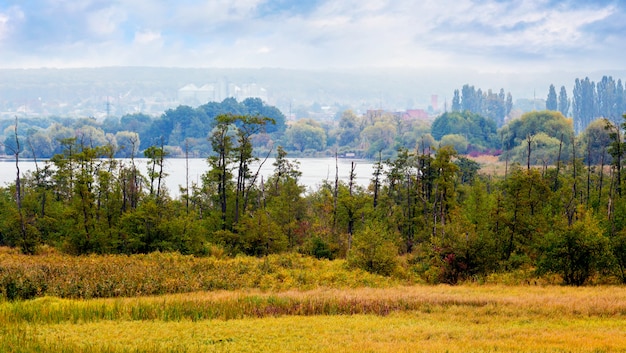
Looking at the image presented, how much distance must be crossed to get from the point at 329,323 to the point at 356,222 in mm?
28023

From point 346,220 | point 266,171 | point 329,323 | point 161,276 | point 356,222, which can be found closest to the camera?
point 329,323

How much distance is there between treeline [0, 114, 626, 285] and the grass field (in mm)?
7348

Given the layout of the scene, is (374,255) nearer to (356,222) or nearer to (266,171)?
(356,222)

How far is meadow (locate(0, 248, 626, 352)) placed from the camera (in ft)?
52.5

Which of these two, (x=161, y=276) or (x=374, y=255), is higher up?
(x=374, y=255)

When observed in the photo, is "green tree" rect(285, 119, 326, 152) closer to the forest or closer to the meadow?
the forest

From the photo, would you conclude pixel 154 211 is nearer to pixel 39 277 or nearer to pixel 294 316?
pixel 39 277

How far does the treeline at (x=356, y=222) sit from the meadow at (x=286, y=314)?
218cm

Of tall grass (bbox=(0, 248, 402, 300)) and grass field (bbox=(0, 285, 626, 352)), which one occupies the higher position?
grass field (bbox=(0, 285, 626, 352))

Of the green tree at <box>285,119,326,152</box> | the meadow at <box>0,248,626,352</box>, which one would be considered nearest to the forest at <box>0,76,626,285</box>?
the meadow at <box>0,248,626,352</box>

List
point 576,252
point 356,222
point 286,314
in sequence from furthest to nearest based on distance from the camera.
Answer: point 356,222
point 576,252
point 286,314

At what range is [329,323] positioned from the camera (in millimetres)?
19000

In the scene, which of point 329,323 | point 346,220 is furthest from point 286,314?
point 346,220

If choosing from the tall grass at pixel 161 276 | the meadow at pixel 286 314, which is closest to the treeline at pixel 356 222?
the meadow at pixel 286 314
